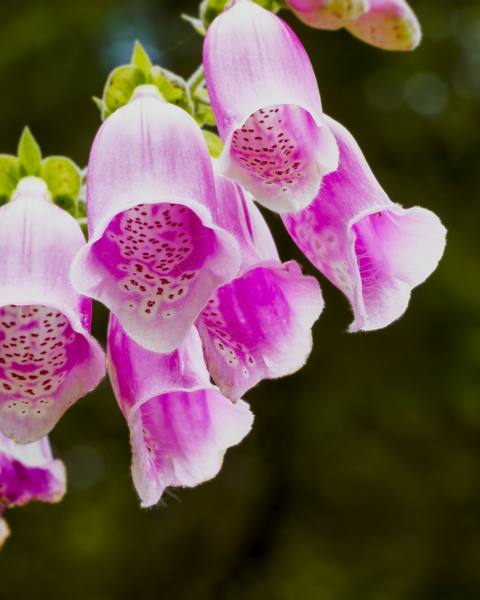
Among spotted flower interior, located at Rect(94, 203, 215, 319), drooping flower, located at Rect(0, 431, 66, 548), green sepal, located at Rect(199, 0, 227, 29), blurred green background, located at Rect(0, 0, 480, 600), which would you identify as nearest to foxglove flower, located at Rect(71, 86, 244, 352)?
spotted flower interior, located at Rect(94, 203, 215, 319)

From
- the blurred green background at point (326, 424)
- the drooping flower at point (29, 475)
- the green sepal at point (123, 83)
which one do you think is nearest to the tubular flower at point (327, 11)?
the green sepal at point (123, 83)

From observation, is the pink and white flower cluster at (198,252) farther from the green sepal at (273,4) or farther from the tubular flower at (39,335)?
the green sepal at (273,4)

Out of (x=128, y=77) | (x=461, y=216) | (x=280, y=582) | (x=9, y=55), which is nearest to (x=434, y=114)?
(x=461, y=216)

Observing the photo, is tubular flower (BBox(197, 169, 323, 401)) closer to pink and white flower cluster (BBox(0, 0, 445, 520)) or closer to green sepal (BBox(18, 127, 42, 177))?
pink and white flower cluster (BBox(0, 0, 445, 520))

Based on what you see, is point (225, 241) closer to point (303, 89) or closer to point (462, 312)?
point (303, 89)

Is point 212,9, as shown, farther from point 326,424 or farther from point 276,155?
point 326,424

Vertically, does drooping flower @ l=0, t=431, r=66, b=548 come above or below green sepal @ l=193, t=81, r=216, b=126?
below
